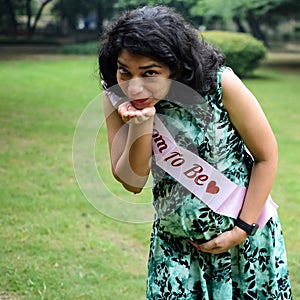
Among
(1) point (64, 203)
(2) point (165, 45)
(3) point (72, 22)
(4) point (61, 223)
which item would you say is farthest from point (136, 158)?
(3) point (72, 22)

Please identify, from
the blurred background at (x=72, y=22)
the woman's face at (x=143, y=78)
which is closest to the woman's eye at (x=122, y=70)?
the woman's face at (x=143, y=78)

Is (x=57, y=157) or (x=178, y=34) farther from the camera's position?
(x=57, y=157)

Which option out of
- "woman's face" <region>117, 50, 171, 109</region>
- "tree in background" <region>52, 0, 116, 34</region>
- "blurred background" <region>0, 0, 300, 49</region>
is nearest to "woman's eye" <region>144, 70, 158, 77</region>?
"woman's face" <region>117, 50, 171, 109</region>

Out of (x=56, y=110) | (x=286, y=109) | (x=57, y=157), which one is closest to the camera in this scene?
(x=57, y=157)

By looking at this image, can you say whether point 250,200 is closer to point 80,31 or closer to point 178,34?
point 178,34

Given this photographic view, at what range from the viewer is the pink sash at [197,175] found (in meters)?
1.60

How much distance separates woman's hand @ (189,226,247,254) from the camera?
1643 millimetres

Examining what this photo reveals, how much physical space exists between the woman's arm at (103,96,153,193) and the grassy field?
0.23 metres

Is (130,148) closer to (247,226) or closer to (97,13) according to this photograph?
(247,226)

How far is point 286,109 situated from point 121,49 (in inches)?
340

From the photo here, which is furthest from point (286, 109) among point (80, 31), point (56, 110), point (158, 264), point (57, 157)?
point (80, 31)

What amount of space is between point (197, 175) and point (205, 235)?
16 centimetres

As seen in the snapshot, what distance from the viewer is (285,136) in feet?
24.7

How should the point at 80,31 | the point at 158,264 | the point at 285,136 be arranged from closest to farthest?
the point at 158,264
the point at 285,136
the point at 80,31
